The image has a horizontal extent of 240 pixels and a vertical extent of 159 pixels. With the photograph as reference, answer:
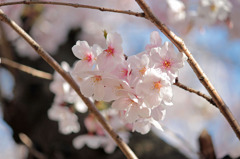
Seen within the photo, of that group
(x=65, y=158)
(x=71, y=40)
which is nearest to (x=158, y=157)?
(x=65, y=158)

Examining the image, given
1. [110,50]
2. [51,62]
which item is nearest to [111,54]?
[110,50]

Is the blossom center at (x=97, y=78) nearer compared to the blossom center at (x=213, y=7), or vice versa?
the blossom center at (x=97, y=78)

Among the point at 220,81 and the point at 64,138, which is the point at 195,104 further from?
the point at 64,138

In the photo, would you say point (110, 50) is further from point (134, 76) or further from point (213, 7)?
point (213, 7)

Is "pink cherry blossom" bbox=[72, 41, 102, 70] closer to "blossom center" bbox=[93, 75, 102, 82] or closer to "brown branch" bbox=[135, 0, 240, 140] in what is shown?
"blossom center" bbox=[93, 75, 102, 82]

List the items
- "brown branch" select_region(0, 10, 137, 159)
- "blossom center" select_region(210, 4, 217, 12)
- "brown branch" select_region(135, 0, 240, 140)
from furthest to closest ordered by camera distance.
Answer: "blossom center" select_region(210, 4, 217, 12) → "brown branch" select_region(0, 10, 137, 159) → "brown branch" select_region(135, 0, 240, 140)

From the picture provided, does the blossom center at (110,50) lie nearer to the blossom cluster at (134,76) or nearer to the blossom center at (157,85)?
the blossom cluster at (134,76)

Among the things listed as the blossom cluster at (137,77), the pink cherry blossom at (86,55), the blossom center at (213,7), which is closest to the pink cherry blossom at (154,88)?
the blossom cluster at (137,77)

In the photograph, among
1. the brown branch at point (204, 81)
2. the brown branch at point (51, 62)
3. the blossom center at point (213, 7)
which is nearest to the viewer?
the brown branch at point (204, 81)

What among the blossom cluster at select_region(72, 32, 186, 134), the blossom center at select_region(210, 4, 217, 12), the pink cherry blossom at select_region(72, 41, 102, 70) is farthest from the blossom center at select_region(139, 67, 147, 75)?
the blossom center at select_region(210, 4, 217, 12)
